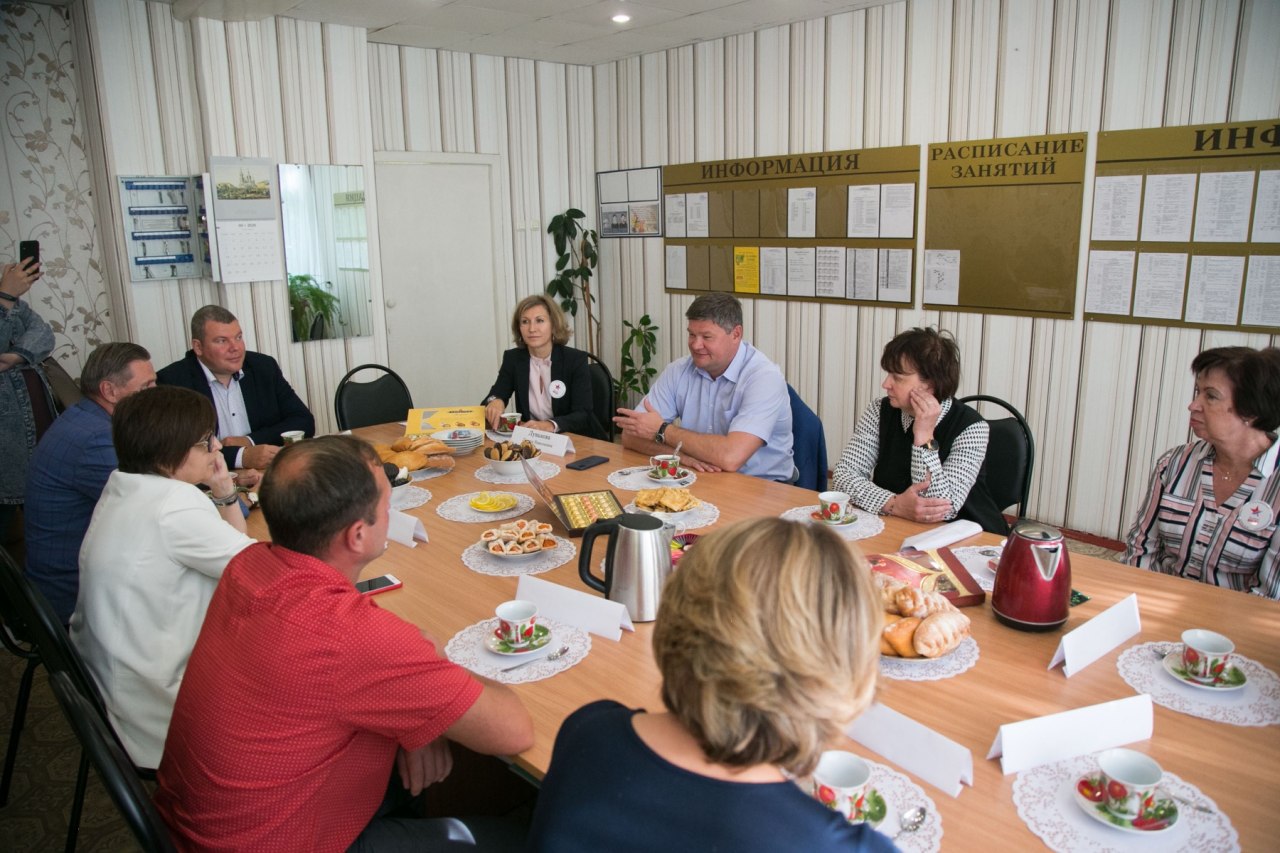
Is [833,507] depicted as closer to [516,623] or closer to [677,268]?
→ [516,623]

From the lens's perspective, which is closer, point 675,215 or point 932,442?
point 932,442

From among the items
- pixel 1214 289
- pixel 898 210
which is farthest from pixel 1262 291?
pixel 898 210

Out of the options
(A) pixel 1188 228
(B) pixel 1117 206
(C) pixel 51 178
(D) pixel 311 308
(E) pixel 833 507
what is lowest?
(E) pixel 833 507

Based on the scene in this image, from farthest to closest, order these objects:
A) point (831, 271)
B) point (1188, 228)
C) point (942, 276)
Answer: point (831, 271)
point (942, 276)
point (1188, 228)

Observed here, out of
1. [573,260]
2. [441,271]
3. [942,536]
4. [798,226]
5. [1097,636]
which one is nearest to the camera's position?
[1097,636]

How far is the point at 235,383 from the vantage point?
3.71 m

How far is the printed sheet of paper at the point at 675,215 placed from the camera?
19.5ft

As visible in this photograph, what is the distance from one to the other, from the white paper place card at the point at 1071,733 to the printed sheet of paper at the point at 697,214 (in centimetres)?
481

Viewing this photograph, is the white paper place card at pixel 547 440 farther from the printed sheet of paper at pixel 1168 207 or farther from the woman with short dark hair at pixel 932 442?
the printed sheet of paper at pixel 1168 207

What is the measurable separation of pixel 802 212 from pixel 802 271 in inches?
14.1

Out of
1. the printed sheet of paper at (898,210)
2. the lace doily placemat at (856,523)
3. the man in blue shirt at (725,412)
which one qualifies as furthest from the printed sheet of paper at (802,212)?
the lace doily placemat at (856,523)

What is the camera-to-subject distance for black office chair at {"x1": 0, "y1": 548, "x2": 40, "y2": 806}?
1901 mm

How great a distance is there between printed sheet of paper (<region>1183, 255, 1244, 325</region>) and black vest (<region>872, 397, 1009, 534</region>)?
6.01 ft

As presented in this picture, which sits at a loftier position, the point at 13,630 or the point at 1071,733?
the point at 1071,733
